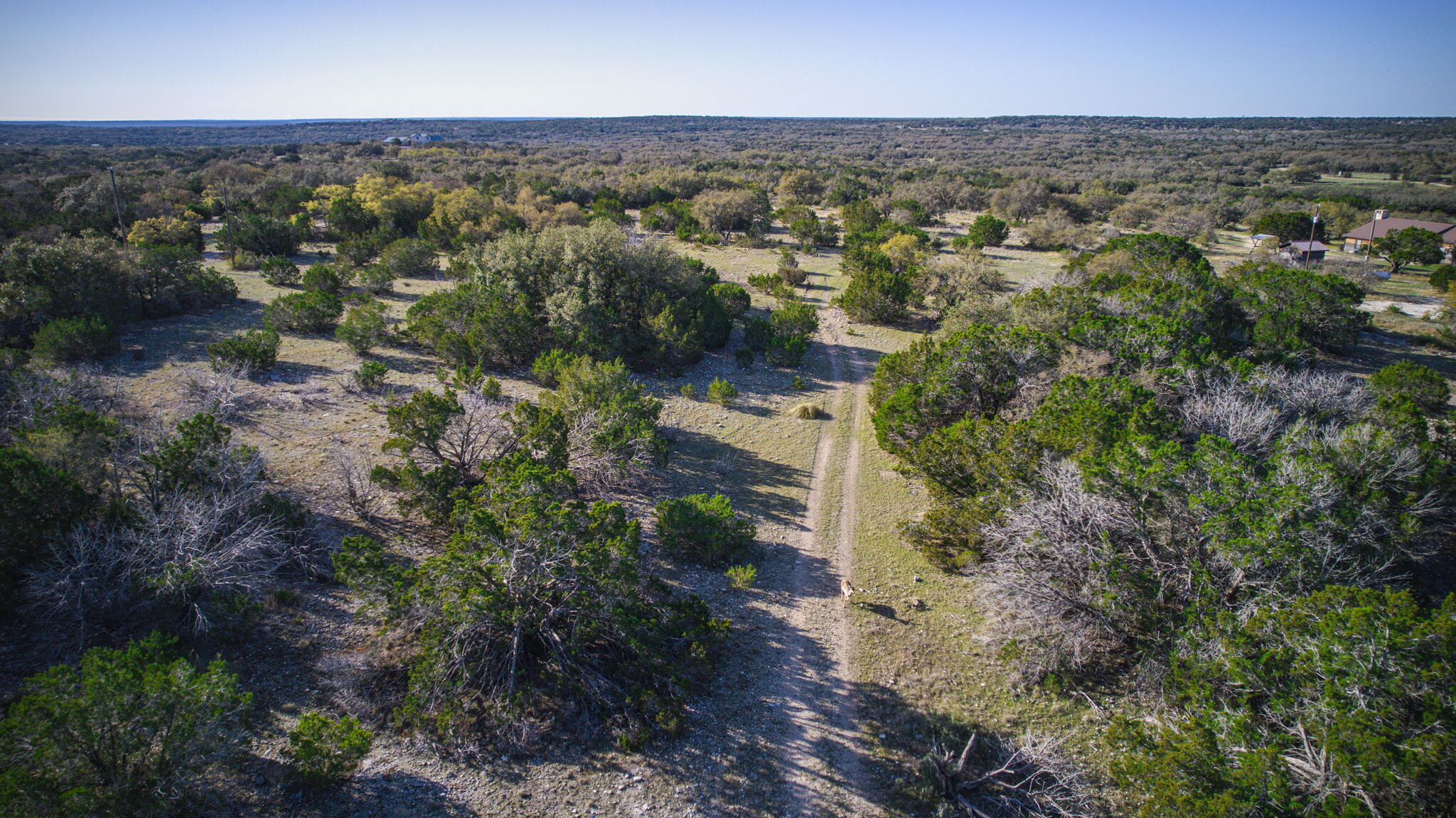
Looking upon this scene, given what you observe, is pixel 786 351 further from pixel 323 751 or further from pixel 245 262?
pixel 245 262

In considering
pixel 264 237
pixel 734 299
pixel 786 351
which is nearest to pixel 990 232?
pixel 734 299

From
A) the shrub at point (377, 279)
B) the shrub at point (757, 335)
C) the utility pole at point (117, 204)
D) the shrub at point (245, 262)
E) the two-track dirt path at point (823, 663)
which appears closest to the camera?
the two-track dirt path at point (823, 663)

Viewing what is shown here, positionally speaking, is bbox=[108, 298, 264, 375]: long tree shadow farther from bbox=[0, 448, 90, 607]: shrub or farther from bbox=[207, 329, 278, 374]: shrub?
bbox=[0, 448, 90, 607]: shrub

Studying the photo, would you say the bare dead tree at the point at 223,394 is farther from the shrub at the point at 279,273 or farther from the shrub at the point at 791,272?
the shrub at the point at 791,272

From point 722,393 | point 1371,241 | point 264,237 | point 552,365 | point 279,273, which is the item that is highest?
point 1371,241

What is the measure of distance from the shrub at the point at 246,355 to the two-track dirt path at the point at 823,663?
13260 mm

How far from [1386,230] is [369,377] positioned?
Answer: 4708cm

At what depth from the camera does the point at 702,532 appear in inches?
404

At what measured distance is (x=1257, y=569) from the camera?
7.23 meters

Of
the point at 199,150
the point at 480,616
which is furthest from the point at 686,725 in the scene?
the point at 199,150

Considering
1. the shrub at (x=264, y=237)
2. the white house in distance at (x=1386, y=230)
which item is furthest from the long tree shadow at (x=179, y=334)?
the white house in distance at (x=1386, y=230)

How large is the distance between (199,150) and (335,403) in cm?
7057

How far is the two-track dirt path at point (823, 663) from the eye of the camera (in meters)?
6.69

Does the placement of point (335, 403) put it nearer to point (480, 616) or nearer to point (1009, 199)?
point (480, 616)
